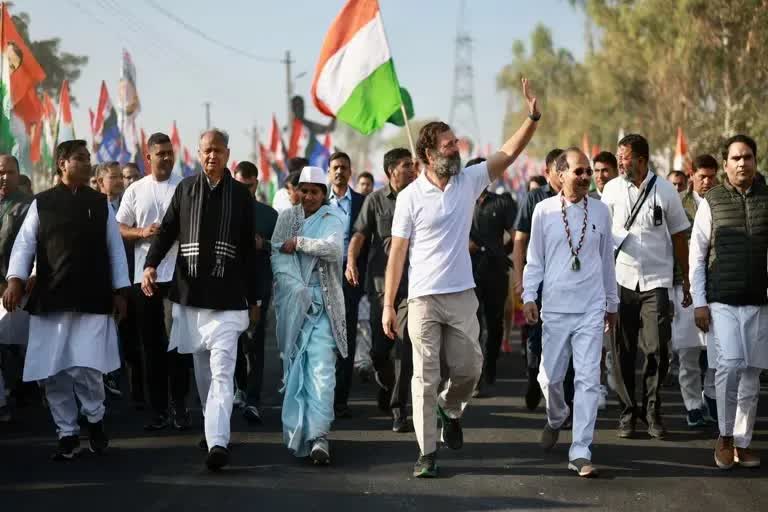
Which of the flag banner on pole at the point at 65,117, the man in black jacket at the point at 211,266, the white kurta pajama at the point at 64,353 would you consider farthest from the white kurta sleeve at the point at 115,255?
the flag banner on pole at the point at 65,117

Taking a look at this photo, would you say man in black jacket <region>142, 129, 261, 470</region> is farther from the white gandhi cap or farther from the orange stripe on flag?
the orange stripe on flag

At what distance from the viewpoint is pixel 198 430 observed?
9625 mm

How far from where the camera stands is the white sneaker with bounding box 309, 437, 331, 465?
809 cm

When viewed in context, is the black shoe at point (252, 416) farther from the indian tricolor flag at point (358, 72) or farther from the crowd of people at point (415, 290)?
the indian tricolor flag at point (358, 72)

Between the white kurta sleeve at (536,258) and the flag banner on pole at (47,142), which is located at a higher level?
the flag banner on pole at (47,142)

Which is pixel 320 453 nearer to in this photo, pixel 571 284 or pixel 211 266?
pixel 211 266

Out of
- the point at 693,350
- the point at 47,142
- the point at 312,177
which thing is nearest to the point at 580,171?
the point at 312,177

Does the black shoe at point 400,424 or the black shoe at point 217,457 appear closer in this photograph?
the black shoe at point 217,457

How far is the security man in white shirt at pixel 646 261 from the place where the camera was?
9188 millimetres

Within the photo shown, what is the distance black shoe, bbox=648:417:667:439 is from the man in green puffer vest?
2.03ft

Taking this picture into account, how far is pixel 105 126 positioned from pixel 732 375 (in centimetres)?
1800

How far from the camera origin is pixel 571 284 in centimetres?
820

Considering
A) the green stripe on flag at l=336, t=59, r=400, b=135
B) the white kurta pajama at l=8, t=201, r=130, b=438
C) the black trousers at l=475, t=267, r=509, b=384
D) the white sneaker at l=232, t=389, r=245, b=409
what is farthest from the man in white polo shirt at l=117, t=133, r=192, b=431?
the black trousers at l=475, t=267, r=509, b=384

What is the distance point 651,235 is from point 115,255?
3.89 metres
